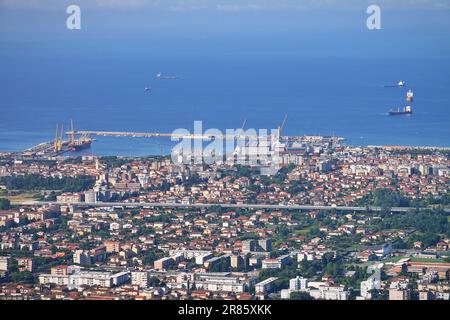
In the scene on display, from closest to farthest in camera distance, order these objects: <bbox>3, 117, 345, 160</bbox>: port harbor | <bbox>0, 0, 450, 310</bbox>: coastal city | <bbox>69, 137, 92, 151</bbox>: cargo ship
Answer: <bbox>0, 0, 450, 310</bbox>: coastal city < <bbox>3, 117, 345, 160</bbox>: port harbor < <bbox>69, 137, 92, 151</bbox>: cargo ship

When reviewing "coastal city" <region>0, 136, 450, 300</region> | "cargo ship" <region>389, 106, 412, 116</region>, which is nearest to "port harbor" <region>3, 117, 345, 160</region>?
"coastal city" <region>0, 136, 450, 300</region>

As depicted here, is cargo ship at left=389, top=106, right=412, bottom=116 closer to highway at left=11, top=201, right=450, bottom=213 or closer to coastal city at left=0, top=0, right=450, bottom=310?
coastal city at left=0, top=0, right=450, bottom=310

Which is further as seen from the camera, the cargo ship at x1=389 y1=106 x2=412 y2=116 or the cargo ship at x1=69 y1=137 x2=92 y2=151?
the cargo ship at x1=389 y1=106 x2=412 y2=116

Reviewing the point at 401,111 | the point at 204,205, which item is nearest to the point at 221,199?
the point at 204,205

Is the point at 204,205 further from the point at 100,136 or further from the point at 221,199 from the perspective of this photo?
the point at 100,136

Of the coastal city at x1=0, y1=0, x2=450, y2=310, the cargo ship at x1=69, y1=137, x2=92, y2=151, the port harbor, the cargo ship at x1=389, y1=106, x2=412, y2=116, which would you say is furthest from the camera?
the cargo ship at x1=389, y1=106, x2=412, y2=116
